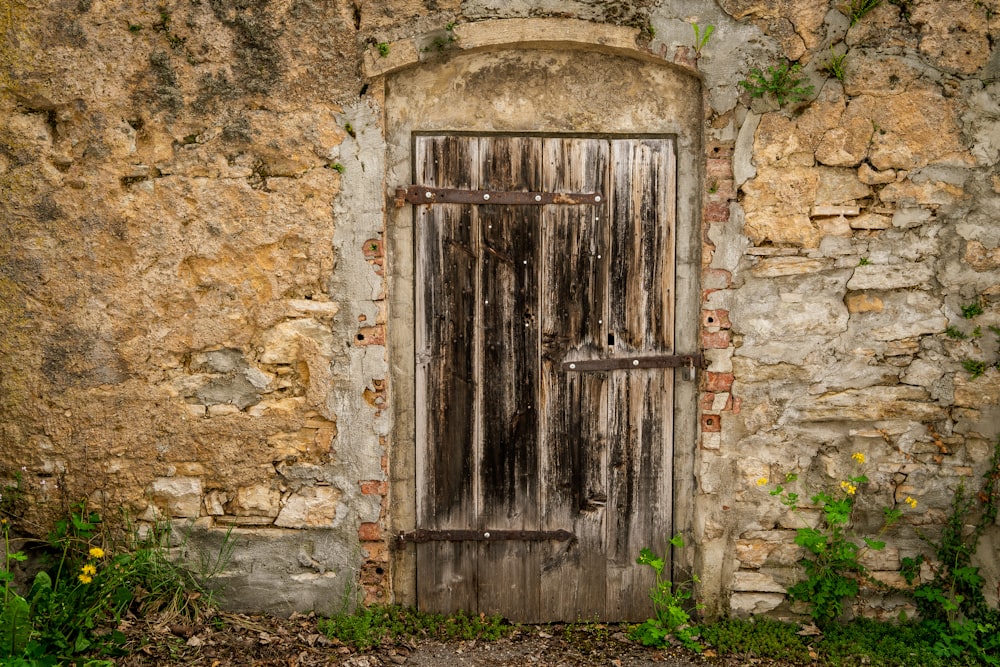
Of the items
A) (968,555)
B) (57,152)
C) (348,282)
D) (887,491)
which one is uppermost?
(57,152)

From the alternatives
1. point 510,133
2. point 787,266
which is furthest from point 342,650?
point 787,266

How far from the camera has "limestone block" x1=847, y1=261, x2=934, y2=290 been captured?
338cm

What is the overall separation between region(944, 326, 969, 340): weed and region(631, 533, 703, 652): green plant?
5.01ft

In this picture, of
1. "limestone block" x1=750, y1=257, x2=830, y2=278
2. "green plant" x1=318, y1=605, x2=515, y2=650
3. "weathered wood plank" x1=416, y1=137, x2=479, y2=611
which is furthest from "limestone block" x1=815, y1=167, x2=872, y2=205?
"green plant" x1=318, y1=605, x2=515, y2=650

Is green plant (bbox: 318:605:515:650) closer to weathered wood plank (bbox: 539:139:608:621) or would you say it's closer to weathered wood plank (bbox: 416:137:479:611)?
weathered wood plank (bbox: 416:137:479:611)

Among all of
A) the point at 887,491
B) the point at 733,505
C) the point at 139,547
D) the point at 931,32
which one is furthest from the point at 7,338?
the point at 931,32

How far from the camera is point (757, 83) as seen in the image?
10.8 ft

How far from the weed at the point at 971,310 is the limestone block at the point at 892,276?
203 millimetres

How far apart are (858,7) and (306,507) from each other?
3311 mm

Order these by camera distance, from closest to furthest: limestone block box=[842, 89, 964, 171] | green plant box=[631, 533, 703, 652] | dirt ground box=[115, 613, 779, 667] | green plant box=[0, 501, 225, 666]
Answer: green plant box=[0, 501, 225, 666], dirt ground box=[115, 613, 779, 667], limestone block box=[842, 89, 964, 171], green plant box=[631, 533, 703, 652]

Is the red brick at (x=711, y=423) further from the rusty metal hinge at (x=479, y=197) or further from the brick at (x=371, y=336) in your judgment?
the brick at (x=371, y=336)

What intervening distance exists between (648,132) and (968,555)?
243 centimetres

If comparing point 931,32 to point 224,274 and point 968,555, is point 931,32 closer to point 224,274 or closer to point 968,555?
point 968,555

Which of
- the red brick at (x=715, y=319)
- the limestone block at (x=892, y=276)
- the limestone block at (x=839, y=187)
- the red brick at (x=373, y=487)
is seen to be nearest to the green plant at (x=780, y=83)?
the limestone block at (x=839, y=187)
